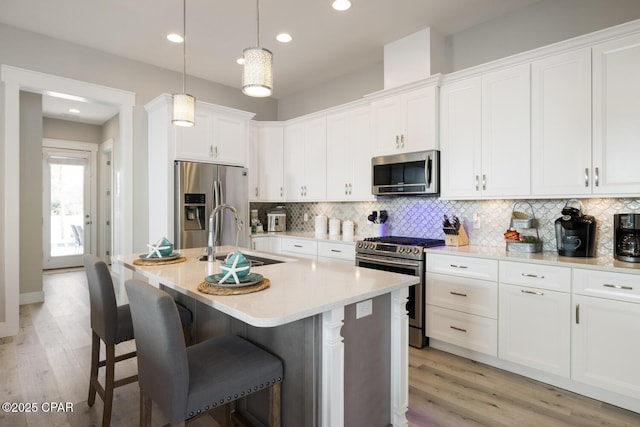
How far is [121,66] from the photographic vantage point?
414cm

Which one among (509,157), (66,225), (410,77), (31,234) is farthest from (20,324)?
(509,157)

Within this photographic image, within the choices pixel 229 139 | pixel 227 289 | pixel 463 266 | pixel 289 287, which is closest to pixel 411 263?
pixel 463 266

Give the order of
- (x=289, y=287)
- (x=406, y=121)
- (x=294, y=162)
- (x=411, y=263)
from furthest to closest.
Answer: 1. (x=294, y=162)
2. (x=406, y=121)
3. (x=411, y=263)
4. (x=289, y=287)

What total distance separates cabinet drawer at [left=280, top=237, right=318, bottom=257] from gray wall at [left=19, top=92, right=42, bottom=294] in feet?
11.0

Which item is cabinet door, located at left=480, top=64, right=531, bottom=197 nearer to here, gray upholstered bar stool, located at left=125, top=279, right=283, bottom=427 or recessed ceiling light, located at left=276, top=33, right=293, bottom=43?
recessed ceiling light, located at left=276, top=33, right=293, bottom=43

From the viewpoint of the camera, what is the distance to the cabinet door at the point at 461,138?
3137 mm

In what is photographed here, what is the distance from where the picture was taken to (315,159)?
4.66m

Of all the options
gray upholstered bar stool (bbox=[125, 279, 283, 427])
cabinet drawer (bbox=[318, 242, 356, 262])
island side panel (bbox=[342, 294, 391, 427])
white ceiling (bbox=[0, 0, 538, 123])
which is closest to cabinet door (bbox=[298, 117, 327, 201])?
cabinet drawer (bbox=[318, 242, 356, 262])

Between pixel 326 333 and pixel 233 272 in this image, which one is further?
pixel 233 272

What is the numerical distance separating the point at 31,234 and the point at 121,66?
2.70m

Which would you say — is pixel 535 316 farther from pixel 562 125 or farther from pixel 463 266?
pixel 562 125

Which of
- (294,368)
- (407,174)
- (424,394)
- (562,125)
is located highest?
(562,125)

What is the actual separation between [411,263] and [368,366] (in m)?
1.55

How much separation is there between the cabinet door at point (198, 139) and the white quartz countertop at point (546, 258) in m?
2.79
